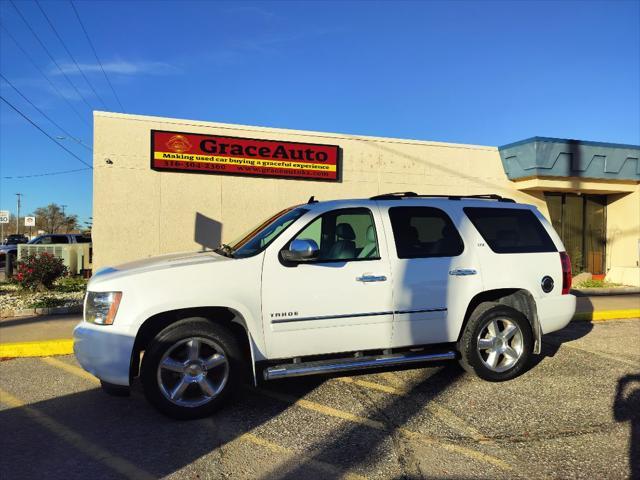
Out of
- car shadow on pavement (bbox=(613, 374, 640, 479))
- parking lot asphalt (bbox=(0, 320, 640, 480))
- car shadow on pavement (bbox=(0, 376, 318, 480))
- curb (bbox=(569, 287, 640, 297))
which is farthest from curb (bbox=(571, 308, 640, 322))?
car shadow on pavement (bbox=(0, 376, 318, 480))

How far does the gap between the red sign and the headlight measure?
26.6 ft

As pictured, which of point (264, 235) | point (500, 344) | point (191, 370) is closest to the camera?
point (191, 370)

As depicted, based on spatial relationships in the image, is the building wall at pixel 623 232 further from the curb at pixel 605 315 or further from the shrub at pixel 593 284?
the curb at pixel 605 315

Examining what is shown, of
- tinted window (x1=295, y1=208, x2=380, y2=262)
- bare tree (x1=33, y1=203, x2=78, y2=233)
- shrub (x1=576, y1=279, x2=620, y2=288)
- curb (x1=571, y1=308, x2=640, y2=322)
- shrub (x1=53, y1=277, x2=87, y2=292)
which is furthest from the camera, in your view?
bare tree (x1=33, y1=203, x2=78, y2=233)

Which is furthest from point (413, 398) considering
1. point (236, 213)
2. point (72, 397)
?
point (236, 213)

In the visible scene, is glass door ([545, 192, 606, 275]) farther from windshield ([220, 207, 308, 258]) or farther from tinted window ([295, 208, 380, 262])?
windshield ([220, 207, 308, 258])

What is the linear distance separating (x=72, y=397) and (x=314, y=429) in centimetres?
255

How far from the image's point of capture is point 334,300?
178 inches

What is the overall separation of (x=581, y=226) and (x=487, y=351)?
13.6 meters

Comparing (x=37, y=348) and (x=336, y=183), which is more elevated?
(x=336, y=183)

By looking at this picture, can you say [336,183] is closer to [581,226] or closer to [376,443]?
[581,226]

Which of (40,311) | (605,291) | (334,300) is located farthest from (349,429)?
(605,291)

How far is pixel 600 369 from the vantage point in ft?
19.0

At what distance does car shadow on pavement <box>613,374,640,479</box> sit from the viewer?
11.6 feet
